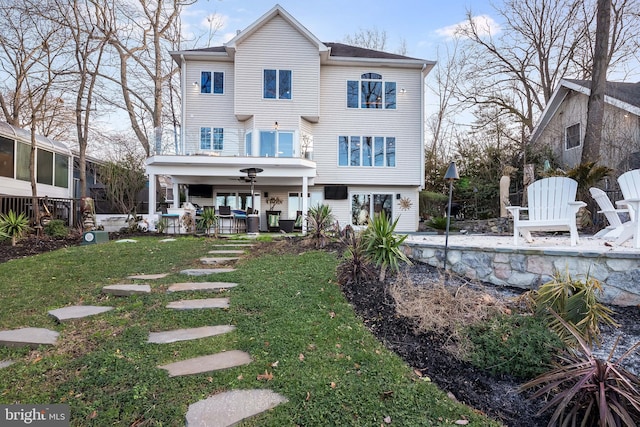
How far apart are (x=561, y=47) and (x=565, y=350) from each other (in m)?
20.0

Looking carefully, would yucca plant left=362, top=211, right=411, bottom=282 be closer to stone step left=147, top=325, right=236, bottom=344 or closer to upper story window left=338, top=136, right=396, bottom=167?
stone step left=147, top=325, right=236, bottom=344

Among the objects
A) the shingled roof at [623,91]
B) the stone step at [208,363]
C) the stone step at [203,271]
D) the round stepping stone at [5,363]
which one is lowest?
the round stepping stone at [5,363]

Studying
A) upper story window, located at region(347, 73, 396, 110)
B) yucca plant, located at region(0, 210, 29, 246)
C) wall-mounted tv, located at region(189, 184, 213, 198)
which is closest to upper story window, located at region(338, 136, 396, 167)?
upper story window, located at region(347, 73, 396, 110)

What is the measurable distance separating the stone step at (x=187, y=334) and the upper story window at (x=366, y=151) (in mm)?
12465

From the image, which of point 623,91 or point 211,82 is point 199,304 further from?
point 623,91

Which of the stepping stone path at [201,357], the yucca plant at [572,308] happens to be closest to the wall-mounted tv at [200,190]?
the stepping stone path at [201,357]

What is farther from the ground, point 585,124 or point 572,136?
point 585,124

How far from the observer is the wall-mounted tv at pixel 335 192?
49.0 ft

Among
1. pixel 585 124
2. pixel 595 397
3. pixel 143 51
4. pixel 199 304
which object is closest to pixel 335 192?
pixel 585 124

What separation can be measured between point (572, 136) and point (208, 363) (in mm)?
17000

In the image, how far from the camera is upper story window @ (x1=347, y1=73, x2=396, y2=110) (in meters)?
15.0

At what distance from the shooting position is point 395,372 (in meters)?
2.32

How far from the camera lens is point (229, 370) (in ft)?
7.64

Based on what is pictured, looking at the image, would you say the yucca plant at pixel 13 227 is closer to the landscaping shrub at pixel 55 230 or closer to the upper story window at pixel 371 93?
the landscaping shrub at pixel 55 230
